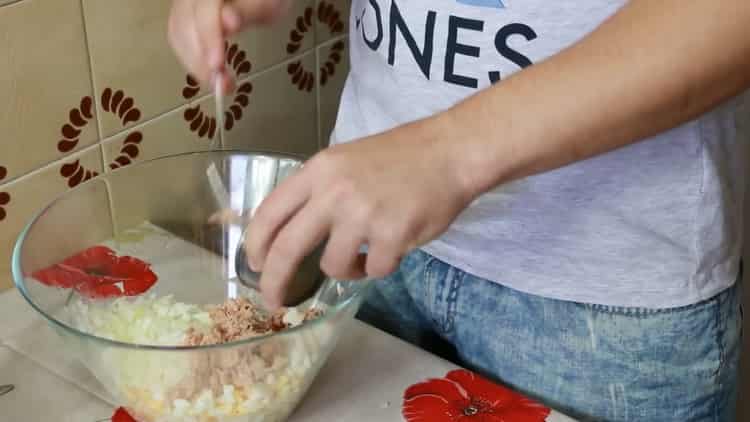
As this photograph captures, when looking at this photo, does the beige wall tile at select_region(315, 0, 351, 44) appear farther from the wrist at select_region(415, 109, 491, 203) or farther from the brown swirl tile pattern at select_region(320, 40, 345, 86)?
the wrist at select_region(415, 109, 491, 203)

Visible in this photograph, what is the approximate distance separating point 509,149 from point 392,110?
234mm


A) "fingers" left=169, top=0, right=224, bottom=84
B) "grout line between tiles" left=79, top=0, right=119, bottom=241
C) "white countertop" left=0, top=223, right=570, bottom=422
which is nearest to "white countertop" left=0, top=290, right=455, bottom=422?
"white countertop" left=0, top=223, right=570, bottom=422

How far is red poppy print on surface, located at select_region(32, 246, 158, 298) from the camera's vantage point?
2.19ft

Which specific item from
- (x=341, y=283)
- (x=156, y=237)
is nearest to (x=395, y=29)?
(x=341, y=283)

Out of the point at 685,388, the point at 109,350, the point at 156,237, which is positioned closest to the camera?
the point at 109,350

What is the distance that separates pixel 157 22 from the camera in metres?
0.80

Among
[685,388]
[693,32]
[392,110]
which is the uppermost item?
[693,32]

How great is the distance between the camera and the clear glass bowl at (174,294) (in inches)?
22.3

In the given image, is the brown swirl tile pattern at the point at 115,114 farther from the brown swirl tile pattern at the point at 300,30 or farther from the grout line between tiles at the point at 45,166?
the brown swirl tile pattern at the point at 300,30

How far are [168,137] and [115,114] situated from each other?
0.07m

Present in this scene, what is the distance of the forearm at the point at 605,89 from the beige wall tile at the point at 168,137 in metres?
0.44

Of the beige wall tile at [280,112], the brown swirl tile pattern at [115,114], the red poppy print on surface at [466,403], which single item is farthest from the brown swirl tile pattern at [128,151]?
the red poppy print on surface at [466,403]

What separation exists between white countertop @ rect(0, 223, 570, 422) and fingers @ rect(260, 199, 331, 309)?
0.17m

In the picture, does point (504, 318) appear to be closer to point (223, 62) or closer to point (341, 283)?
point (341, 283)
